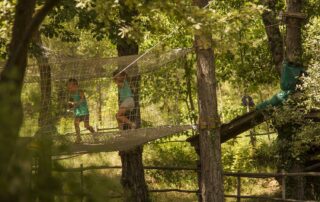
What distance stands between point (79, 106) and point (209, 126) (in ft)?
6.11

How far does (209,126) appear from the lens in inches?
326

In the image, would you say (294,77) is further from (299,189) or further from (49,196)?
(49,196)

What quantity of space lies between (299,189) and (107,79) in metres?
4.00

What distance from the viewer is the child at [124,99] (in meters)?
7.65

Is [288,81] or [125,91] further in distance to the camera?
[288,81]

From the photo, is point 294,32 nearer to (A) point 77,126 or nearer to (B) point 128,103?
(B) point 128,103

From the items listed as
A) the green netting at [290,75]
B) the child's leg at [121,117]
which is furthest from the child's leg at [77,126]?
the green netting at [290,75]

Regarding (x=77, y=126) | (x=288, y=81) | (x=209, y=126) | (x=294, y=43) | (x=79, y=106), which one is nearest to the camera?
(x=77, y=126)

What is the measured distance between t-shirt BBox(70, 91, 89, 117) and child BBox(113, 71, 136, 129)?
0.43 metres

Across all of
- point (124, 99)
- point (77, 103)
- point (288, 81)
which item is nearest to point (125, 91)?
point (124, 99)

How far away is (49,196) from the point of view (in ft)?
6.66

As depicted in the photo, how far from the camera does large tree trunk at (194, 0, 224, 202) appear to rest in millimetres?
8250

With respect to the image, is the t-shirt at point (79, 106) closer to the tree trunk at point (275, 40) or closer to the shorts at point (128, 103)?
the shorts at point (128, 103)

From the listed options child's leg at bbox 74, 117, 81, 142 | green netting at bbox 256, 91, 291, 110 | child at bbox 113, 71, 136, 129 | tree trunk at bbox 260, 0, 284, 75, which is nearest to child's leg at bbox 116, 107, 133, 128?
child at bbox 113, 71, 136, 129
